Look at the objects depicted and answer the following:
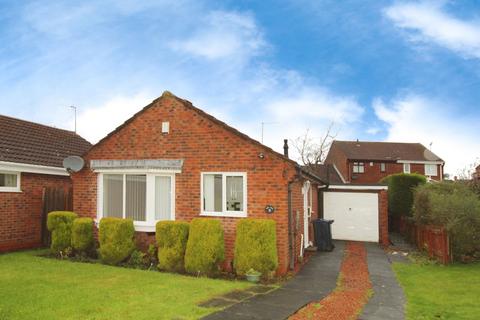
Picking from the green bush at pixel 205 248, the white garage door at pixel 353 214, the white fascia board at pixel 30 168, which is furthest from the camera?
the white garage door at pixel 353 214

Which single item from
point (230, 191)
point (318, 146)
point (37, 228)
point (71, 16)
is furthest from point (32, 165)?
point (318, 146)

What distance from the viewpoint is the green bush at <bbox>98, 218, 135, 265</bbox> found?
11906 mm

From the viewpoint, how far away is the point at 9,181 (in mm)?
13938

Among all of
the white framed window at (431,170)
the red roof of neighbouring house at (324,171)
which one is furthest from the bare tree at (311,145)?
the white framed window at (431,170)

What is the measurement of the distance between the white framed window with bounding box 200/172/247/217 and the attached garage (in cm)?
836

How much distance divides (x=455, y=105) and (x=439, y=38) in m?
3.06

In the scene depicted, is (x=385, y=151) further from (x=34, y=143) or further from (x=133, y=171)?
(x=133, y=171)

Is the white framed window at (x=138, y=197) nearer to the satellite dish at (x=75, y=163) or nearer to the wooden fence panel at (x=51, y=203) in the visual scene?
the satellite dish at (x=75, y=163)

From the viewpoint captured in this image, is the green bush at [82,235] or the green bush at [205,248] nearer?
the green bush at [205,248]

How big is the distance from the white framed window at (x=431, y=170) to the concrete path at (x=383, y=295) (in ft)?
134

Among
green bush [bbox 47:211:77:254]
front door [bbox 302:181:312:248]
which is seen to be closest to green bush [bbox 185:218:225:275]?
green bush [bbox 47:211:77:254]

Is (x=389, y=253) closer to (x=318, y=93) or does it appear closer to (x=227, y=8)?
(x=318, y=93)

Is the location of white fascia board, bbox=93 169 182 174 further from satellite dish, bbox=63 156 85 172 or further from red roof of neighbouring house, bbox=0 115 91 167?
red roof of neighbouring house, bbox=0 115 91 167

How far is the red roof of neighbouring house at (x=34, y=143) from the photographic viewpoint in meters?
14.7
